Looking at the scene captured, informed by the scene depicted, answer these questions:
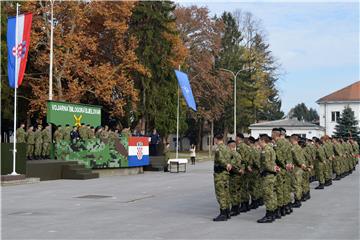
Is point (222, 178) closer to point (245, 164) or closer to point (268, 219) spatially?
point (268, 219)

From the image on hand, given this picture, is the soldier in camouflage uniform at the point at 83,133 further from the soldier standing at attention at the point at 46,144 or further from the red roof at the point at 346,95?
the red roof at the point at 346,95

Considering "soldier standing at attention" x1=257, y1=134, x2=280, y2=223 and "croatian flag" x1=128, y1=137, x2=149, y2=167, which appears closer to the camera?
"soldier standing at attention" x1=257, y1=134, x2=280, y2=223

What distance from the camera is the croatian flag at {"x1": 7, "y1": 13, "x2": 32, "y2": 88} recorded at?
24344 mm

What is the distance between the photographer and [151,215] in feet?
45.4

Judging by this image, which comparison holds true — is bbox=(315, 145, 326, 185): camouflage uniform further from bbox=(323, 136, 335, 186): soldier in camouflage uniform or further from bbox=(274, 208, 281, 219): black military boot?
bbox=(274, 208, 281, 219): black military boot

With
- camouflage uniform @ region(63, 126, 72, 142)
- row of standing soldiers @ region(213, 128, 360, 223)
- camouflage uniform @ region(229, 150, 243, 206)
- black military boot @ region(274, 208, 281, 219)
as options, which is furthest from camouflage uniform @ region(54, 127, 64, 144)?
black military boot @ region(274, 208, 281, 219)

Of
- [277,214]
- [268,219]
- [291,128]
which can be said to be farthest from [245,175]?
[291,128]

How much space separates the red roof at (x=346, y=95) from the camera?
306 feet

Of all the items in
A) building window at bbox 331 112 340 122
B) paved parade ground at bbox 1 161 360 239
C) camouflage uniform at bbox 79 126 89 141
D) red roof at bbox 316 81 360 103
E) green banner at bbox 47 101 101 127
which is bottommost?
paved parade ground at bbox 1 161 360 239

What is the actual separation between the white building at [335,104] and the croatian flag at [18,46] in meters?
72.4

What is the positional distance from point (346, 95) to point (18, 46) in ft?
252

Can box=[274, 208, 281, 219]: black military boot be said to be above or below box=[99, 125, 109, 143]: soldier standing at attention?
below

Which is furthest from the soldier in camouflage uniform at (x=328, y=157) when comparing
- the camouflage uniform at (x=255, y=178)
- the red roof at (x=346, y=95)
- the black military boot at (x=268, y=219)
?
the red roof at (x=346, y=95)

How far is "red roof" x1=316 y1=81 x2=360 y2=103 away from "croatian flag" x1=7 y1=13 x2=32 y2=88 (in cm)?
7507
